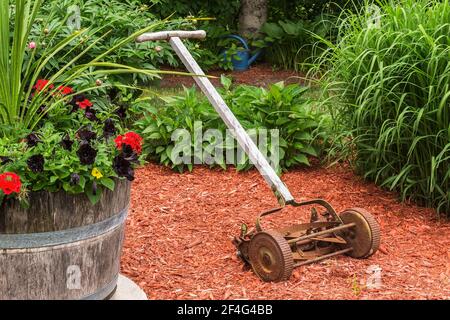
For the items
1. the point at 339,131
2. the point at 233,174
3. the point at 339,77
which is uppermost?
the point at 339,77

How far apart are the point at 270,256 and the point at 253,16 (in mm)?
6704

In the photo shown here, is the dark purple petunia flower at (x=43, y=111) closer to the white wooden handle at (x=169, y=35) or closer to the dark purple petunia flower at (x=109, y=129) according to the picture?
the dark purple petunia flower at (x=109, y=129)

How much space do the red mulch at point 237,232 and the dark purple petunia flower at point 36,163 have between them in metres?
1.03

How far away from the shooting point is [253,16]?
9.77 metres

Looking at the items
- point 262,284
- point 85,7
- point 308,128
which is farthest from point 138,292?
point 85,7

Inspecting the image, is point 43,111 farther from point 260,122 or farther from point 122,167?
point 260,122

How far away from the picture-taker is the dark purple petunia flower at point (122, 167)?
2982 mm

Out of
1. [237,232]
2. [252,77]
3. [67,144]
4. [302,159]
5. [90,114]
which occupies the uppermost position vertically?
[252,77]

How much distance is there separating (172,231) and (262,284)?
95cm

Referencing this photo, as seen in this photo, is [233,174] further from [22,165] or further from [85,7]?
[22,165]

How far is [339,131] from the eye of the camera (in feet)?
16.4

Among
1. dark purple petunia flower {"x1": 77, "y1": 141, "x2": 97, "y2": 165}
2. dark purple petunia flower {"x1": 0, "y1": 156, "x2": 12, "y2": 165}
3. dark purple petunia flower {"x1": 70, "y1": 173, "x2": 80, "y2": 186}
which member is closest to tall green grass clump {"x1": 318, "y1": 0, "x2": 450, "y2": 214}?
dark purple petunia flower {"x1": 77, "y1": 141, "x2": 97, "y2": 165}

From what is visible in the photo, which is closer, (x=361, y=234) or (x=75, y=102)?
(x=75, y=102)

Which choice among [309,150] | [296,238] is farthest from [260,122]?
[296,238]
